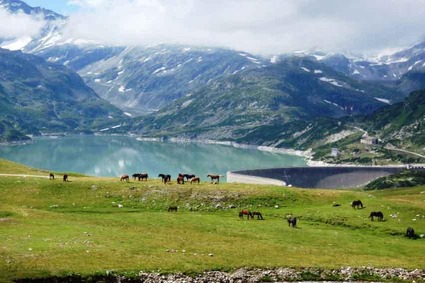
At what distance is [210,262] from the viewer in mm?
40781

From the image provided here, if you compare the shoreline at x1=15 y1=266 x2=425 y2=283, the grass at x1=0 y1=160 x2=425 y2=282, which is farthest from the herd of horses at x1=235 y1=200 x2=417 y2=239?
the shoreline at x1=15 y1=266 x2=425 y2=283

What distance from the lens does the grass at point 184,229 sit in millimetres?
40188

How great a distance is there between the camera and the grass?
4019 centimetres

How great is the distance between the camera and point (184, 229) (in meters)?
52.2

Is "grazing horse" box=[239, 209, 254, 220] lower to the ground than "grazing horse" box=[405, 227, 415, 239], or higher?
higher

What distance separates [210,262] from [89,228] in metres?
15.4

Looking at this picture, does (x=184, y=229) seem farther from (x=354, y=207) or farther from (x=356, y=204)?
(x=356, y=204)

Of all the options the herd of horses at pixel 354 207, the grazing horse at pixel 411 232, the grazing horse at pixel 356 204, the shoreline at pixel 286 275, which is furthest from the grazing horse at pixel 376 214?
the shoreline at pixel 286 275

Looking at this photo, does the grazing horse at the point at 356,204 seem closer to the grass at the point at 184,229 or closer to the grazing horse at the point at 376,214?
the grass at the point at 184,229

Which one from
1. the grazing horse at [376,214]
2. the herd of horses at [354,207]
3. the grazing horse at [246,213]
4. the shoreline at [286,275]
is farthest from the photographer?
the grazing horse at [246,213]

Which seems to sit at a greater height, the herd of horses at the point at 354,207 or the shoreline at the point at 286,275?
the herd of horses at the point at 354,207

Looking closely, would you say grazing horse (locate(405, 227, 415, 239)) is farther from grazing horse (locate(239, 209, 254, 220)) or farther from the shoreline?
grazing horse (locate(239, 209, 254, 220))

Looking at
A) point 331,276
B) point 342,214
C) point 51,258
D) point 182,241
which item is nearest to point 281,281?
point 331,276

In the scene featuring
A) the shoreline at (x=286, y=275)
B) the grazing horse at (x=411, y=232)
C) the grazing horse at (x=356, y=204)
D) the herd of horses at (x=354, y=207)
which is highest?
the grazing horse at (x=356, y=204)
